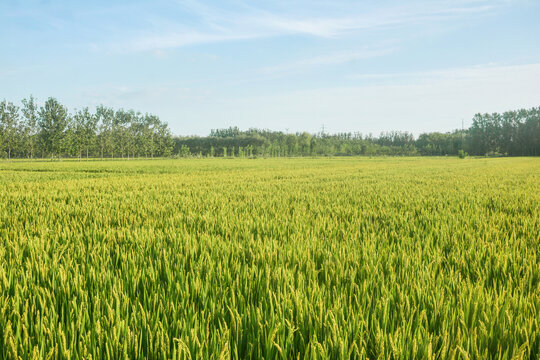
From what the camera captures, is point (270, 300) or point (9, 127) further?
point (9, 127)

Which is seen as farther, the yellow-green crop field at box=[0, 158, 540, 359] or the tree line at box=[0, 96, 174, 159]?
the tree line at box=[0, 96, 174, 159]

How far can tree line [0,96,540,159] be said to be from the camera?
62.8 m

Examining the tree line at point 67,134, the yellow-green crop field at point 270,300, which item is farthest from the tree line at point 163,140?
the yellow-green crop field at point 270,300

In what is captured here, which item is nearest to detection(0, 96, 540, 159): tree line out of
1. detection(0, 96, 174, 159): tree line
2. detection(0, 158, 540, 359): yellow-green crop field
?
detection(0, 96, 174, 159): tree line

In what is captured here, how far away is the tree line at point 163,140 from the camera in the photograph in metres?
62.8

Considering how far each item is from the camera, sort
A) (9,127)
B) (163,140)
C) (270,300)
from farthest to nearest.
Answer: (163,140) → (9,127) → (270,300)

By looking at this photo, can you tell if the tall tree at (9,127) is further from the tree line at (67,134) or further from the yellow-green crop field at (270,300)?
the yellow-green crop field at (270,300)

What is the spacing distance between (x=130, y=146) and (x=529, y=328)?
8771 cm

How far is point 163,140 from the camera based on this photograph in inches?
3676

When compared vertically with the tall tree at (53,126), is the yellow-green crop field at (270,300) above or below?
below

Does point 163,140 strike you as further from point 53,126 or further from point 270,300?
point 270,300

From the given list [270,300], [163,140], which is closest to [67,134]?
[163,140]

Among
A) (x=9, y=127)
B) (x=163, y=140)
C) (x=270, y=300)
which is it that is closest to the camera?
(x=270, y=300)

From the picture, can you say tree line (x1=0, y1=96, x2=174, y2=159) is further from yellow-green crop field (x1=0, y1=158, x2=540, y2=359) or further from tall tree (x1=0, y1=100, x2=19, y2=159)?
yellow-green crop field (x1=0, y1=158, x2=540, y2=359)
